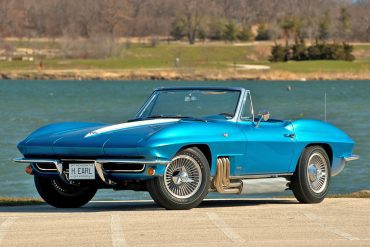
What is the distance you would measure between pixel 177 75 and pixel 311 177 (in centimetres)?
10332

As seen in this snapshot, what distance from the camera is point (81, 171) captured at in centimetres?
1238

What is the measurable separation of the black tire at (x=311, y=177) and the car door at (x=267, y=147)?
0.21 metres

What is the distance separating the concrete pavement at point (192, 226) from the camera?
10195 millimetres

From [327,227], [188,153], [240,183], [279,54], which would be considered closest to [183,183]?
[188,153]

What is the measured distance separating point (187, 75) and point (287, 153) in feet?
342

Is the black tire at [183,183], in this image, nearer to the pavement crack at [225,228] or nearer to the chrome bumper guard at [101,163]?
the chrome bumper guard at [101,163]

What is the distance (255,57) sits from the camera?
156 m

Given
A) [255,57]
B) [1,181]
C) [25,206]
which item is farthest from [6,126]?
[255,57]

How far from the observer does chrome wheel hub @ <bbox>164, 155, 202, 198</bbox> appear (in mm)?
12414

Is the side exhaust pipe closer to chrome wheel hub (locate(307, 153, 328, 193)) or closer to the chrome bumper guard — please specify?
chrome wheel hub (locate(307, 153, 328, 193))

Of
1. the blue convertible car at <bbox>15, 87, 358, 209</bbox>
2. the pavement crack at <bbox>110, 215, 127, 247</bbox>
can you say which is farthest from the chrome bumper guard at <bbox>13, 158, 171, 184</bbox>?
the pavement crack at <bbox>110, 215, 127, 247</bbox>

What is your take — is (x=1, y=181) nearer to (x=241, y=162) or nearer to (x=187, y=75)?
(x=241, y=162)

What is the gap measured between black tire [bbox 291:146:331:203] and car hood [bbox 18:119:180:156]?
1618mm

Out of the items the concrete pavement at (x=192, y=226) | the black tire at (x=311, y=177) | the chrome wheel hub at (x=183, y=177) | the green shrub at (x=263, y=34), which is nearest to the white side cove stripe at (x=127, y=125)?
the chrome wheel hub at (x=183, y=177)
